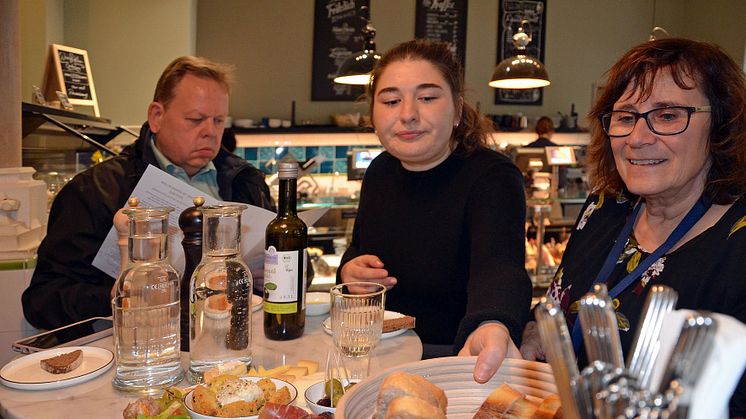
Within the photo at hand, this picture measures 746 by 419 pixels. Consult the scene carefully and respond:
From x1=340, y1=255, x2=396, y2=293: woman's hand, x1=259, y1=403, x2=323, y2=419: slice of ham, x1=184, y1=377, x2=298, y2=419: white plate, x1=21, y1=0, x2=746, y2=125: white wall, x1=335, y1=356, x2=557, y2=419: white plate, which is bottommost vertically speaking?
x1=184, y1=377, x2=298, y2=419: white plate

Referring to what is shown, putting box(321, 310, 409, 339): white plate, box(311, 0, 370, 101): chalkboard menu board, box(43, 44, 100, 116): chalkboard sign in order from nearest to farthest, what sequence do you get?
box(321, 310, 409, 339): white plate, box(43, 44, 100, 116): chalkboard sign, box(311, 0, 370, 101): chalkboard menu board

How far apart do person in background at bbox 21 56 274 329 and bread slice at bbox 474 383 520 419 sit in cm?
146

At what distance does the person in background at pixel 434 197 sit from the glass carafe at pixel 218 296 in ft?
1.80

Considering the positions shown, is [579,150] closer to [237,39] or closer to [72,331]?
[237,39]

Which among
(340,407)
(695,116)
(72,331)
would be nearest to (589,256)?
(695,116)

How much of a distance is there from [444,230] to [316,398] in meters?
0.96

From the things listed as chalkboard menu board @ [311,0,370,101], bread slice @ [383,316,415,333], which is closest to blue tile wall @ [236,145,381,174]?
chalkboard menu board @ [311,0,370,101]

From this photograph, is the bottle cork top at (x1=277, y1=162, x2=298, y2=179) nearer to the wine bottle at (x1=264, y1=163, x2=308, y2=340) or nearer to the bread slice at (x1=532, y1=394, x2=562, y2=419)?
the wine bottle at (x1=264, y1=163, x2=308, y2=340)

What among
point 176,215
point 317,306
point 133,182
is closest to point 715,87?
point 317,306

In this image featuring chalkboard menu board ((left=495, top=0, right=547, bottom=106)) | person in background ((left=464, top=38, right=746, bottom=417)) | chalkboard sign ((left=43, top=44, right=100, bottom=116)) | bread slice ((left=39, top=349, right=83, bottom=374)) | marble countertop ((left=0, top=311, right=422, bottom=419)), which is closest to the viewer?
marble countertop ((left=0, top=311, right=422, bottom=419))

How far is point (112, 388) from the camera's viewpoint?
1216mm

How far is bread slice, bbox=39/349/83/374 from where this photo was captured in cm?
125

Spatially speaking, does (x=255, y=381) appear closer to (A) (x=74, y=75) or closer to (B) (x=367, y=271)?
(B) (x=367, y=271)

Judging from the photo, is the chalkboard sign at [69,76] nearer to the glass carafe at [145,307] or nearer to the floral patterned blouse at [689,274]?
the glass carafe at [145,307]
